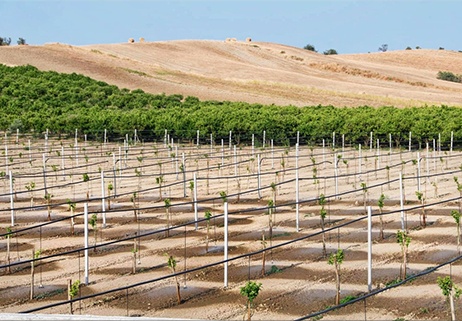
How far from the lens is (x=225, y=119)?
132 feet

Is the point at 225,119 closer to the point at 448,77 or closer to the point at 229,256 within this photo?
the point at 229,256

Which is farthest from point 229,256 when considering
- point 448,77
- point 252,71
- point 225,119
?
point 448,77

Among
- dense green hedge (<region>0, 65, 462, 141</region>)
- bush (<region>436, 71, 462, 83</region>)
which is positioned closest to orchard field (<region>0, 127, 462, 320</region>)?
dense green hedge (<region>0, 65, 462, 141</region>)

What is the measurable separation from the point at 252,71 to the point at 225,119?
126 ft

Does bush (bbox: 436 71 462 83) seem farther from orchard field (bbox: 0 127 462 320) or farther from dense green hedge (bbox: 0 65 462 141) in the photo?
orchard field (bbox: 0 127 462 320)

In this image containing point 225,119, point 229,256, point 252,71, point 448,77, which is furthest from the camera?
point 448,77

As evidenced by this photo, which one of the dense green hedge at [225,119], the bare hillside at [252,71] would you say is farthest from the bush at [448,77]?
the dense green hedge at [225,119]

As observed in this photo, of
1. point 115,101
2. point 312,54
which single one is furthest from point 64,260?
point 312,54

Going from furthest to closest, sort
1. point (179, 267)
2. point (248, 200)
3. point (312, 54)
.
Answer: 1. point (312, 54)
2. point (248, 200)
3. point (179, 267)

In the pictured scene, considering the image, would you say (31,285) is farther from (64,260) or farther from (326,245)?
(326,245)

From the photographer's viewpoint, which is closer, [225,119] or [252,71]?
[225,119]

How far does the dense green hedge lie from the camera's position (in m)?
37.6

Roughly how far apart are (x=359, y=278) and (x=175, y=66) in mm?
70461

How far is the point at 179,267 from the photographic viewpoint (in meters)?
14.0
